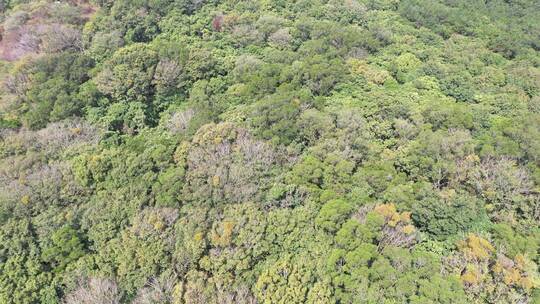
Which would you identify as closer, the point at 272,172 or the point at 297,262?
the point at 297,262

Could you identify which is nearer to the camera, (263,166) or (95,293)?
(95,293)

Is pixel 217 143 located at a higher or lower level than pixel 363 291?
higher

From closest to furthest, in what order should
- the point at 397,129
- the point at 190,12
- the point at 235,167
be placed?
the point at 235,167 → the point at 397,129 → the point at 190,12

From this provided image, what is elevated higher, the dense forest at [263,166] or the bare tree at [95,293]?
the dense forest at [263,166]

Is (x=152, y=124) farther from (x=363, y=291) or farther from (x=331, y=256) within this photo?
(x=363, y=291)

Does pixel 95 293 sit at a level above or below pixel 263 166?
below

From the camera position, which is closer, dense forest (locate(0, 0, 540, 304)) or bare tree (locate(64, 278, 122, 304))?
bare tree (locate(64, 278, 122, 304))

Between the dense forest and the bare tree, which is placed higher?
the dense forest

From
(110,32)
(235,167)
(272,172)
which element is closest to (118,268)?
(235,167)
